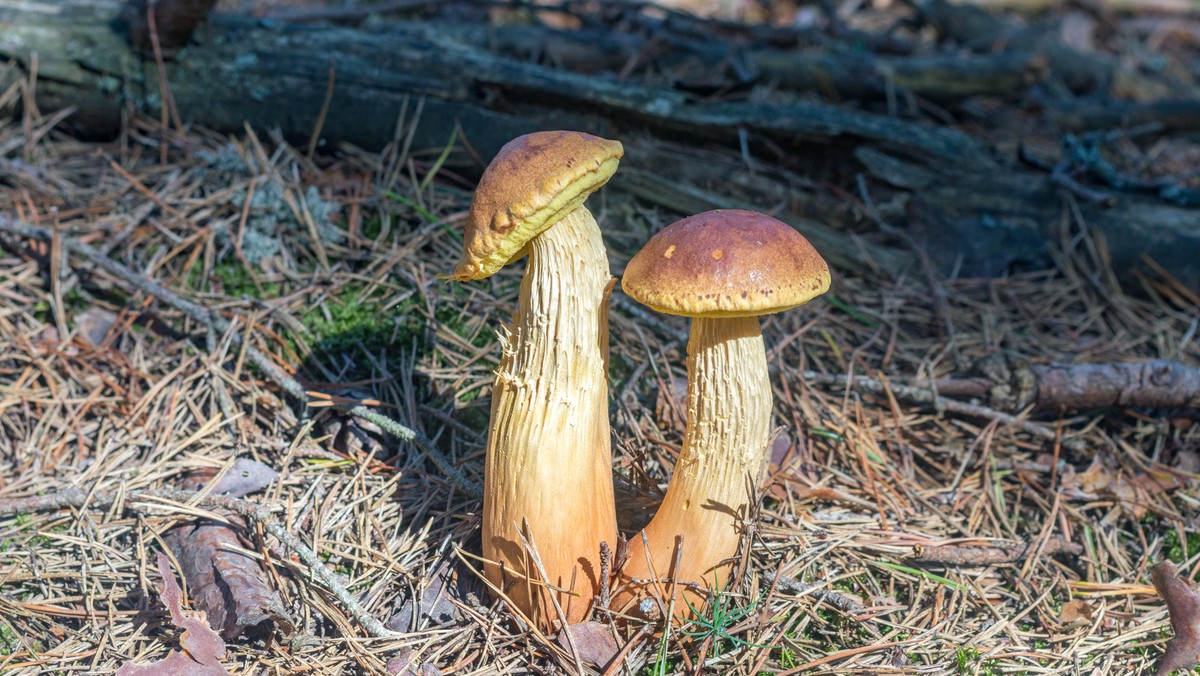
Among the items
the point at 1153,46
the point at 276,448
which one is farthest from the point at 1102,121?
the point at 276,448

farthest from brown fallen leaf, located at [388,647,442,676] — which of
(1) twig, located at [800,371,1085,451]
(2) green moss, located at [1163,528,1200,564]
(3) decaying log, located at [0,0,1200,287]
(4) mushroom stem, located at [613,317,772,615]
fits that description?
(2) green moss, located at [1163,528,1200,564]

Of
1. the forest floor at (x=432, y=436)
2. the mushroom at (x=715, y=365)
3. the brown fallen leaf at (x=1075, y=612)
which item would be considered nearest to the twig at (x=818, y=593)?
the forest floor at (x=432, y=436)

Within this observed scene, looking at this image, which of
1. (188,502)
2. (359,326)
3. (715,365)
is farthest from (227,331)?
(715,365)

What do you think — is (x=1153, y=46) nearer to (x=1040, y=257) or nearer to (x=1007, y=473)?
(x=1040, y=257)

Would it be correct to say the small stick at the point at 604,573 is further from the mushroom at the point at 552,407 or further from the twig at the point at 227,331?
the twig at the point at 227,331

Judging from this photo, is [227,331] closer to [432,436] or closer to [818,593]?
[432,436]

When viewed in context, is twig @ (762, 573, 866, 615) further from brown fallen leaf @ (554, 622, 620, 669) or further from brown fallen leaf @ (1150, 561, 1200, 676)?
brown fallen leaf @ (1150, 561, 1200, 676)
